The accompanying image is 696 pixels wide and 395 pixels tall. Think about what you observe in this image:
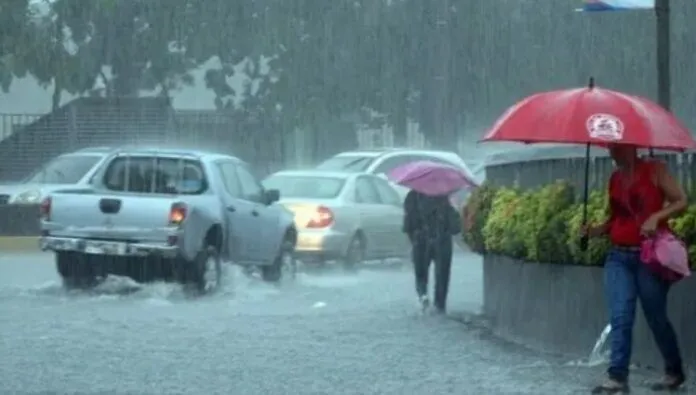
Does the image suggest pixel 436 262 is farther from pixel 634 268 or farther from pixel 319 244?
pixel 634 268

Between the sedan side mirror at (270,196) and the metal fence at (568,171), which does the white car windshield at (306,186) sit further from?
the metal fence at (568,171)

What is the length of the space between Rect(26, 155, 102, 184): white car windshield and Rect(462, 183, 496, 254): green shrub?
12.8 metres

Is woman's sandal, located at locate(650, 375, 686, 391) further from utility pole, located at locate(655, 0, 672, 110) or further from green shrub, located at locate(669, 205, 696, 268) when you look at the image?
utility pole, located at locate(655, 0, 672, 110)

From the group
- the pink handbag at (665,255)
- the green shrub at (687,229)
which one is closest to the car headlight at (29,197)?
the green shrub at (687,229)

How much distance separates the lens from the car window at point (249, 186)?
2289cm

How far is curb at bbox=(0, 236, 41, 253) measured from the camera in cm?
3105

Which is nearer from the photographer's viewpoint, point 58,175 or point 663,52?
point 663,52

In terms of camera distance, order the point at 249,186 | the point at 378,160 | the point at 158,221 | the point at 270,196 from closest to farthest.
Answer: the point at 158,221, the point at 270,196, the point at 249,186, the point at 378,160

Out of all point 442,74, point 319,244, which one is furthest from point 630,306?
point 442,74

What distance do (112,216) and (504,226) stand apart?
6.30m

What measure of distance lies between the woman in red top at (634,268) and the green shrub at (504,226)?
131 inches

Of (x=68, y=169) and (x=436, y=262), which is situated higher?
(x=68, y=169)

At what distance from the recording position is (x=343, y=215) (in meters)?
26.2

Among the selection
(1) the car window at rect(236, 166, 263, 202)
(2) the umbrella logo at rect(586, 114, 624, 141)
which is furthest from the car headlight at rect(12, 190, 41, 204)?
(2) the umbrella logo at rect(586, 114, 624, 141)
